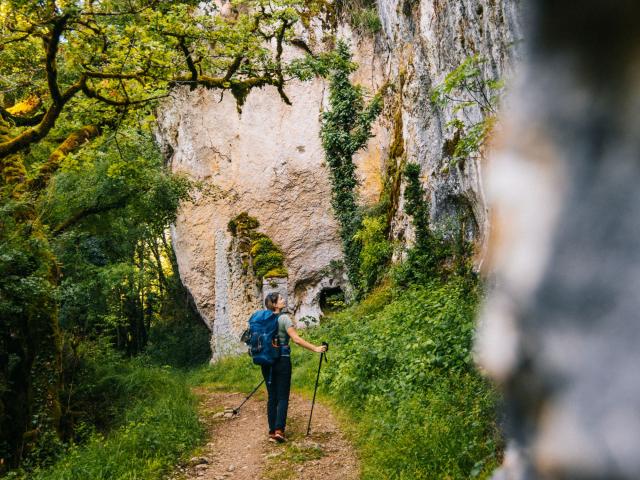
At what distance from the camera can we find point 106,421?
321 inches

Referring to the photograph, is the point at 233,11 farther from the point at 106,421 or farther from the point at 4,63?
the point at 106,421

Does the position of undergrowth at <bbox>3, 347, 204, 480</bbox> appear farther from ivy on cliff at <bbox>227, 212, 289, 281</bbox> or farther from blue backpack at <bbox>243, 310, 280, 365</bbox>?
ivy on cliff at <bbox>227, 212, 289, 281</bbox>

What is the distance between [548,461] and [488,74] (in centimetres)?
474

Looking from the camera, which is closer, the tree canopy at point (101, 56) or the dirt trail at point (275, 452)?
the dirt trail at point (275, 452)

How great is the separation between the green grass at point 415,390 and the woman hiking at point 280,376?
0.88 meters

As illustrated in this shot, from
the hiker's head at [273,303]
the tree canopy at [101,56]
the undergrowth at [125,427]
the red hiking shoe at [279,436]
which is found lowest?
the undergrowth at [125,427]

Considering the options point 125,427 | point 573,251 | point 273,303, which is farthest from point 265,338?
point 573,251

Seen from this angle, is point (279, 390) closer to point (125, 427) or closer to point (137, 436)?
point (137, 436)

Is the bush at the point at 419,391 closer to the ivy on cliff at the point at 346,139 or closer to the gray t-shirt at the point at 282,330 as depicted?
the gray t-shirt at the point at 282,330

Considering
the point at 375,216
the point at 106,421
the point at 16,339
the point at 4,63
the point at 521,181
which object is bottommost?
the point at 106,421

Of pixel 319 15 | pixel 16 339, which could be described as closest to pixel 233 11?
pixel 319 15

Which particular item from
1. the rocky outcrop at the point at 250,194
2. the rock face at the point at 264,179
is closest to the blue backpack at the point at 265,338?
the rock face at the point at 264,179

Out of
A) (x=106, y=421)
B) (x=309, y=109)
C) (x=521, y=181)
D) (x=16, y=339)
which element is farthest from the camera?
(x=309, y=109)

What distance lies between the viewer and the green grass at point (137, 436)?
5.29 m
